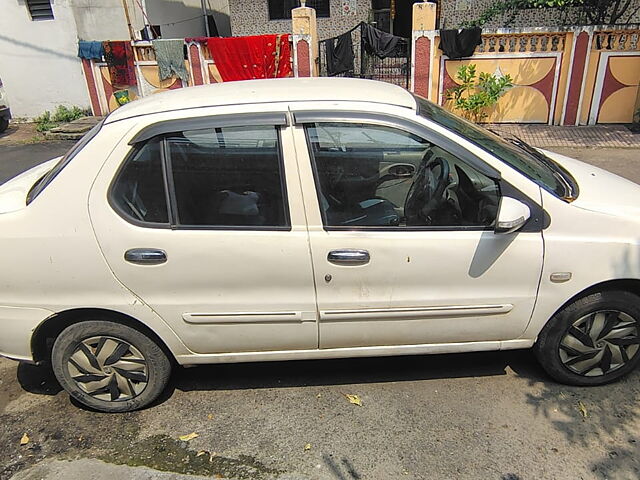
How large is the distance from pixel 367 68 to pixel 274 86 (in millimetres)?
9523

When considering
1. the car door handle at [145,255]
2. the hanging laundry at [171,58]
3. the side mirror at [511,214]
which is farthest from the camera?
the hanging laundry at [171,58]

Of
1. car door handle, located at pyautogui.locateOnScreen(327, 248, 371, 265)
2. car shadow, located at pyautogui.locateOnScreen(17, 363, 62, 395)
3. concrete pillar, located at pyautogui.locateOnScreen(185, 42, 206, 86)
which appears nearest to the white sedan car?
car door handle, located at pyautogui.locateOnScreen(327, 248, 371, 265)

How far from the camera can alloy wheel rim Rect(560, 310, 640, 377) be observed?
2.72m

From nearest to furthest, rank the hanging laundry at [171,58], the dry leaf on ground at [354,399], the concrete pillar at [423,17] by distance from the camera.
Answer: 1. the dry leaf on ground at [354,399]
2. the concrete pillar at [423,17]
3. the hanging laundry at [171,58]

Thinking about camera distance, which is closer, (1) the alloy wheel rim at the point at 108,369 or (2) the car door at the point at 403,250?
(2) the car door at the point at 403,250

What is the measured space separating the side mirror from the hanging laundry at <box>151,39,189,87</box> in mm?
10269

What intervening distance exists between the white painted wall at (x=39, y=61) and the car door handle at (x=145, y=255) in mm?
→ 11587

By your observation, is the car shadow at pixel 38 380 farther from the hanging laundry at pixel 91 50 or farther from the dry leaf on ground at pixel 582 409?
the hanging laundry at pixel 91 50

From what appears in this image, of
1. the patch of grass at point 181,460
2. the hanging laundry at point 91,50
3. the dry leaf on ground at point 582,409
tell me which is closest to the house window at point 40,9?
the hanging laundry at point 91,50

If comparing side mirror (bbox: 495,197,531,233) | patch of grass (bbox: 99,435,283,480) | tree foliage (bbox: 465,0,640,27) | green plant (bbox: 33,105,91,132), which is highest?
tree foliage (bbox: 465,0,640,27)

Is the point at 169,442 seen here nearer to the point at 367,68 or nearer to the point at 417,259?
the point at 417,259

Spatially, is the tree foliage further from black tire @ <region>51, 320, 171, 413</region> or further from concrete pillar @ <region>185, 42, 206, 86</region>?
black tire @ <region>51, 320, 171, 413</region>

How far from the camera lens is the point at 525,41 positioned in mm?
9141

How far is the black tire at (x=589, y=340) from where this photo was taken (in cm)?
267
